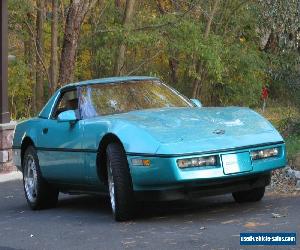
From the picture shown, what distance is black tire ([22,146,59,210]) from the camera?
959 centimetres

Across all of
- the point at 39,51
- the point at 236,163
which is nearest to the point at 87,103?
the point at 236,163

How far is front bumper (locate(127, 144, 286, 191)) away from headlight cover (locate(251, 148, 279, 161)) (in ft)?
0.13

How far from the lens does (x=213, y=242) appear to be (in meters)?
6.34

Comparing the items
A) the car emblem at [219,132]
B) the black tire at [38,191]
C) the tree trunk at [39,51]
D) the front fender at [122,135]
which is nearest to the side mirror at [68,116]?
the front fender at [122,135]

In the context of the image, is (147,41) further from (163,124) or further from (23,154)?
(163,124)

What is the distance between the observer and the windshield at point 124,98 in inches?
344

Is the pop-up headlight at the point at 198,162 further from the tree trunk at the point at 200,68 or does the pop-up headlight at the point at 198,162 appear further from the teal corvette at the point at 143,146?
the tree trunk at the point at 200,68

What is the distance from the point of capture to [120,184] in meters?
7.58

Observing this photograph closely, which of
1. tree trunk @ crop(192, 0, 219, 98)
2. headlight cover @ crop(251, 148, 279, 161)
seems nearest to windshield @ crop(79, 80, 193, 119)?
headlight cover @ crop(251, 148, 279, 161)

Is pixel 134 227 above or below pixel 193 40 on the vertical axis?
below

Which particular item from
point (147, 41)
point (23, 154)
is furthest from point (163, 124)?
point (147, 41)

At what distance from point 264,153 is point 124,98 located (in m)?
2.01

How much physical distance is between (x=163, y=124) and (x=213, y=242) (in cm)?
175

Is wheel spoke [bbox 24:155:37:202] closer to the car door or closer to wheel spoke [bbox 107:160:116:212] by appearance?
the car door
